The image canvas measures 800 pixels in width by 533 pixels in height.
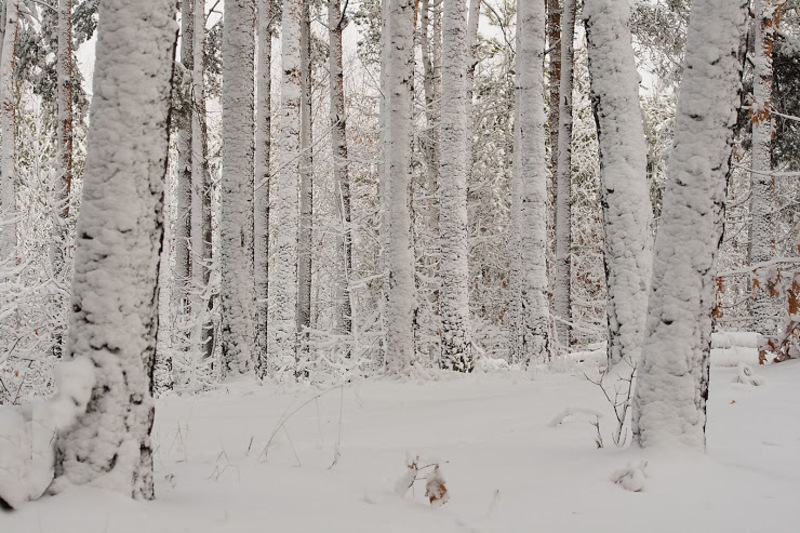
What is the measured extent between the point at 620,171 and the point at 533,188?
403 cm

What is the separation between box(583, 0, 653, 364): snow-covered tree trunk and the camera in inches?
237

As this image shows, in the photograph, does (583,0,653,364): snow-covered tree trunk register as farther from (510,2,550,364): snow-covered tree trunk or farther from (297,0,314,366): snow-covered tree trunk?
(297,0,314,366): snow-covered tree trunk

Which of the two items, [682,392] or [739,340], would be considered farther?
[739,340]

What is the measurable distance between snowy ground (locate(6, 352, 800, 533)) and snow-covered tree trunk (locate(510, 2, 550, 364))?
495 centimetres

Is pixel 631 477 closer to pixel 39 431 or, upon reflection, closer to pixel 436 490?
pixel 436 490

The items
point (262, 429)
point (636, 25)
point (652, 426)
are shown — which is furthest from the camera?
point (636, 25)

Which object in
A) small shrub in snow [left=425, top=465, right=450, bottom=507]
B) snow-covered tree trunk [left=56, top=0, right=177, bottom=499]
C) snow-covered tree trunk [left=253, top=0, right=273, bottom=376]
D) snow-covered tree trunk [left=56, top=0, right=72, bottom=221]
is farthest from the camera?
snow-covered tree trunk [left=56, top=0, right=72, bottom=221]

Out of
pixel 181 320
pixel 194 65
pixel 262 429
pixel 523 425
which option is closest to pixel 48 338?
pixel 181 320

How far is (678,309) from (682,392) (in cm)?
41

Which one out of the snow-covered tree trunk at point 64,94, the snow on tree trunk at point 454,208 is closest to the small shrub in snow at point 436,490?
the snow on tree trunk at point 454,208

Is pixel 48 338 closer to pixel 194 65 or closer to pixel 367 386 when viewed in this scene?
pixel 194 65

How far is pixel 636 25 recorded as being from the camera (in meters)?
12.8

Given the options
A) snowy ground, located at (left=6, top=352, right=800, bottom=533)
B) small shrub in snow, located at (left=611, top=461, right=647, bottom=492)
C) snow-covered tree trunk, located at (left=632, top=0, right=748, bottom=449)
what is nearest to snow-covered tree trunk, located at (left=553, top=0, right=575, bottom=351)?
snowy ground, located at (left=6, top=352, right=800, bottom=533)

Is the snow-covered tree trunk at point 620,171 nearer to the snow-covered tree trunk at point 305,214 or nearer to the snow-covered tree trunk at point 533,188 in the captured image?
the snow-covered tree trunk at point 533,188
